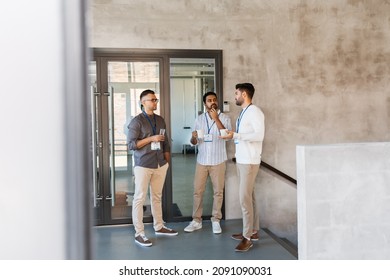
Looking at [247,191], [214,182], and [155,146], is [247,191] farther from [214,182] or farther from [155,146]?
[155,146]

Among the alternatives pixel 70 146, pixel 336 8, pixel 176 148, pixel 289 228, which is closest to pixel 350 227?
pixel 289 228

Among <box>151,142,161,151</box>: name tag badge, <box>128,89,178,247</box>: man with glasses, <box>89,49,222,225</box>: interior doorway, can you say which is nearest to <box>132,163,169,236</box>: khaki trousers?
<box>128,89,178,247</box>: man with glasses

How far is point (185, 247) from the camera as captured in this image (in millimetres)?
3598

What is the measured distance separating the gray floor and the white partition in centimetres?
57

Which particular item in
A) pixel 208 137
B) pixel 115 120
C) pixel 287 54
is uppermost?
pixel 287 54

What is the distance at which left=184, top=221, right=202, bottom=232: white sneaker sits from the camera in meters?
4.12

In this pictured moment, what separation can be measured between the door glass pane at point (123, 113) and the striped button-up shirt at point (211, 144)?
71cm

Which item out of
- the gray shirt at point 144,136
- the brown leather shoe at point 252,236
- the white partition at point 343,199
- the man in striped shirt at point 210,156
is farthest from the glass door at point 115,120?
the white partition at point 343,199

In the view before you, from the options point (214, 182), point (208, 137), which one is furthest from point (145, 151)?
point (214, 182)

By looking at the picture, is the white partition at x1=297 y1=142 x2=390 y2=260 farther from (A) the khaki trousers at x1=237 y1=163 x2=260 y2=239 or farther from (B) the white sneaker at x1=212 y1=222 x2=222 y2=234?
(B) the white sneaker at x1=212 y1=222 x2=222 y2=234

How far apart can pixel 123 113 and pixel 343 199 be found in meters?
2.74

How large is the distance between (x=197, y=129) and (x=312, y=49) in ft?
6.27

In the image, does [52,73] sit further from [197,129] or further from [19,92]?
[197,129]

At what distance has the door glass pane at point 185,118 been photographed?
4.59 meters
